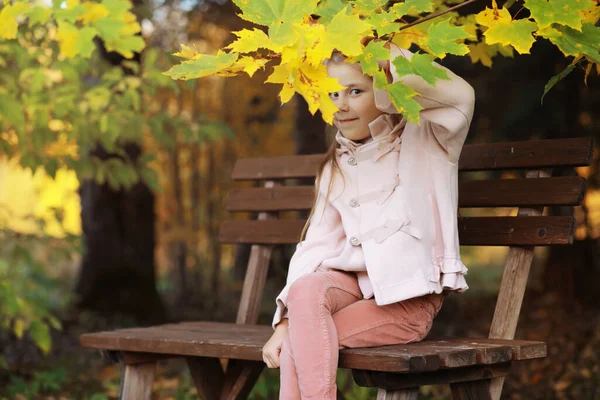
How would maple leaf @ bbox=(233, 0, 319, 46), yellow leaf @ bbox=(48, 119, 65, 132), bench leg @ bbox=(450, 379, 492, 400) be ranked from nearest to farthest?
maple leaf @ bbox=(233, 0, 319, 46) → bench leg @ bbox=(450, 379, 492, 400) → yellow leaf @ bbox=(48, 119, 65, 132)

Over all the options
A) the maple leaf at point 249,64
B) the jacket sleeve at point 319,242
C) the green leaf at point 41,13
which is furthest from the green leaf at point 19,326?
the maple leaf at point 249,64

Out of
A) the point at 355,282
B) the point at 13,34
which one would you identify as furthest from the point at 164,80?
the point at 355,282

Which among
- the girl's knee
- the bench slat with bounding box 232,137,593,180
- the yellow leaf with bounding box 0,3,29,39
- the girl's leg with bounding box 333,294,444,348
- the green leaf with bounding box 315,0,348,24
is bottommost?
the girl's leg with bounding box 333,294,444,348

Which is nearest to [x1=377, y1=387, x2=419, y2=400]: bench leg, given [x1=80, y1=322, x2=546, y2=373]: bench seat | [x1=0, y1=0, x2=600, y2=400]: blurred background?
[x1=80, y1=322, x2=546, y2=373]: bench seat

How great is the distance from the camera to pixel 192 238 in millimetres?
11508

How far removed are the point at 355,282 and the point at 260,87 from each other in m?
7.94

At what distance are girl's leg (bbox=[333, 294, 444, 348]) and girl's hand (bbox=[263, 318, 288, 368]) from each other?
0.18m

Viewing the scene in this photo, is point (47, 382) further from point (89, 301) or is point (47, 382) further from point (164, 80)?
point (89, 301)

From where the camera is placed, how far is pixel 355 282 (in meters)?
2.88

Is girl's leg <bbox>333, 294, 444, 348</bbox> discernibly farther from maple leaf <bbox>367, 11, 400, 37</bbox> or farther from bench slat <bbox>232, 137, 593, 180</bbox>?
maple leaf <bbox>367, 11, 400, 37</bbox>

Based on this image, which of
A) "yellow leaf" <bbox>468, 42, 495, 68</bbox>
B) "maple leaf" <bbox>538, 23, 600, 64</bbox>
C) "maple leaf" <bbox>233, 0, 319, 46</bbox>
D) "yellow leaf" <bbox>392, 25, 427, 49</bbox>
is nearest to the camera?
"maple leaf" <bbox>233, 0, 319, 46</bbox>

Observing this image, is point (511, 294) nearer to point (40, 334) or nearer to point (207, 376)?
point (207, 376)

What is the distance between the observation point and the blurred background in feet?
16.4

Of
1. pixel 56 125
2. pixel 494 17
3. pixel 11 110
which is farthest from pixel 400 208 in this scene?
pixel 56 125
